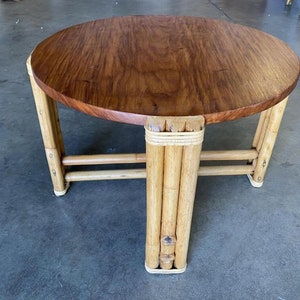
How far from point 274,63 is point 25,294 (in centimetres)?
129

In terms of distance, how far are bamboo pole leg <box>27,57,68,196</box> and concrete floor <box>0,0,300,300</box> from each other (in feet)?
0.34

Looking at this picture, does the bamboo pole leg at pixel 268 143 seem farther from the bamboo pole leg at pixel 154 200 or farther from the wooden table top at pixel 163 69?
the bamboo pole leg at pixel 154 200

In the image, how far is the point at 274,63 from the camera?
4.06ft

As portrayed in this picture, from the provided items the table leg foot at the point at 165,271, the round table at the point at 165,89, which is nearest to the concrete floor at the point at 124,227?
the table leg foot at the point at 165,271

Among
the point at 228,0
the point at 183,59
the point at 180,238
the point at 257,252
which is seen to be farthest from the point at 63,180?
the point at 228,0

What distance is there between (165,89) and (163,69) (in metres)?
0.17

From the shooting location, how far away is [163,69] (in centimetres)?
117

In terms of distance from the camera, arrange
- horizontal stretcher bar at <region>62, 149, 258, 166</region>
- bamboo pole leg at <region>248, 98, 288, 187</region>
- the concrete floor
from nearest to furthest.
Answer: the concrete floor
bamboo pole leg at <region>248, 98, 288, 187</region>
horizontal stretcher bar at <region>62, 149, 258, 166</region>

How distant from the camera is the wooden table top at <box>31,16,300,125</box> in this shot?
964 millimetres

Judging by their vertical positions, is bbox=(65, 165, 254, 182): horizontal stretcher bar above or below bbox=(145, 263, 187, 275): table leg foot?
above

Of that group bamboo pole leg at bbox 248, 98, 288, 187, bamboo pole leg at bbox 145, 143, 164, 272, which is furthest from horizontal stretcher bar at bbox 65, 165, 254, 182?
bamboo pole leg at bbox 145, 143, 164, 272

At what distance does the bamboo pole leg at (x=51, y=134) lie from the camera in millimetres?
1393

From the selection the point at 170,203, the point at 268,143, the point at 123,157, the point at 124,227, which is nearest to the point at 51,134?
the point at 123,157

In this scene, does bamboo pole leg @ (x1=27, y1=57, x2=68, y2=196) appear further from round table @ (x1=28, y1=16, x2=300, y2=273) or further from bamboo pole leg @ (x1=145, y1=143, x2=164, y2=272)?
bamboo pole leg @ (x1=145, y1=143, x2=164, y2=272)
